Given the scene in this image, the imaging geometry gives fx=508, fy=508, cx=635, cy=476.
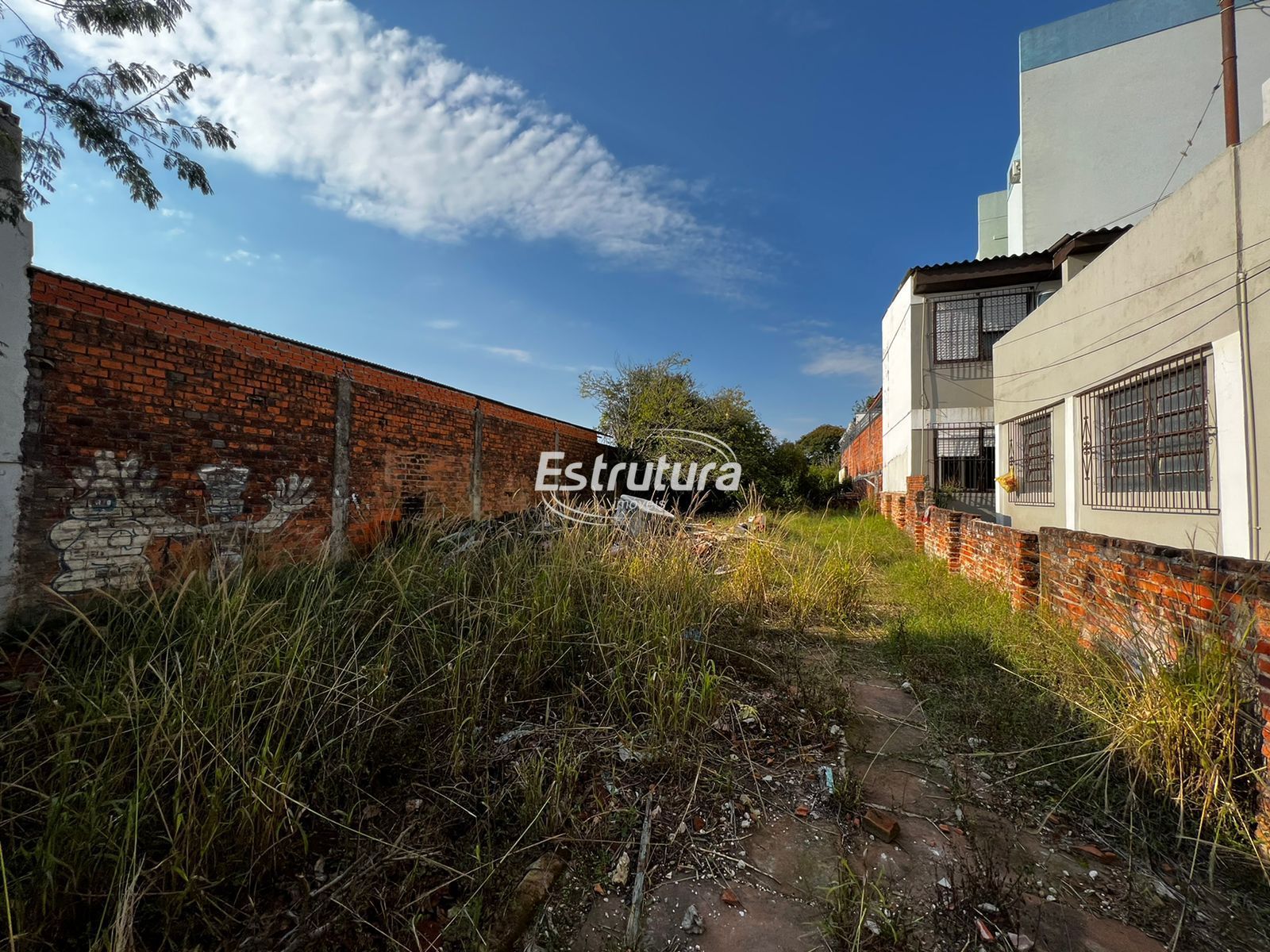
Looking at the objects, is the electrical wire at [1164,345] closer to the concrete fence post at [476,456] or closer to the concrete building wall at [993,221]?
the concrete fence post at [476,456]

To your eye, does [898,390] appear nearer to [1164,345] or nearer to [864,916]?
[1164,345]

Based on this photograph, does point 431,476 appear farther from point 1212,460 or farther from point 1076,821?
point 1212,460

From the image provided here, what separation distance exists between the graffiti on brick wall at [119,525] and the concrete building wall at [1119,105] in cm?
1509

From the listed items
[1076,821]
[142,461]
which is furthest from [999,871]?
[142,461]

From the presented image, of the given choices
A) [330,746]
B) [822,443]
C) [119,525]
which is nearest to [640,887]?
[330,746]

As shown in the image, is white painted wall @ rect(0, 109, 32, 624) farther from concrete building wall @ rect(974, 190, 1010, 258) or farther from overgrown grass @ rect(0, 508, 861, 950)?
concrete building wall @ rect(974, 190, 1010, 258)

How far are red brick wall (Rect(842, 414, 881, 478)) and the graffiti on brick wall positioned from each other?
1415cm

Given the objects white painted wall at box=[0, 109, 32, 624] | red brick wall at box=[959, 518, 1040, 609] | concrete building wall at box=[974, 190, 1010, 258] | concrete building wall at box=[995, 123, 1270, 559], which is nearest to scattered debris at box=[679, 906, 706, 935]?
concrete building wall at box=[995, 123, 1270, 559]

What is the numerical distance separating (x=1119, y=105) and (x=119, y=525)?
17.5 metres

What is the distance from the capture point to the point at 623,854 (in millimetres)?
1832

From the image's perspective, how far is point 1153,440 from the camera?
454 cm

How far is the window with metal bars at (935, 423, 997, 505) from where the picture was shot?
9383 mm

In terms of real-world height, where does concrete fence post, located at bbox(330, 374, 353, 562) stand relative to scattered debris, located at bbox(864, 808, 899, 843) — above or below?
above

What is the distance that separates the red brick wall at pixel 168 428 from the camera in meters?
3.69
